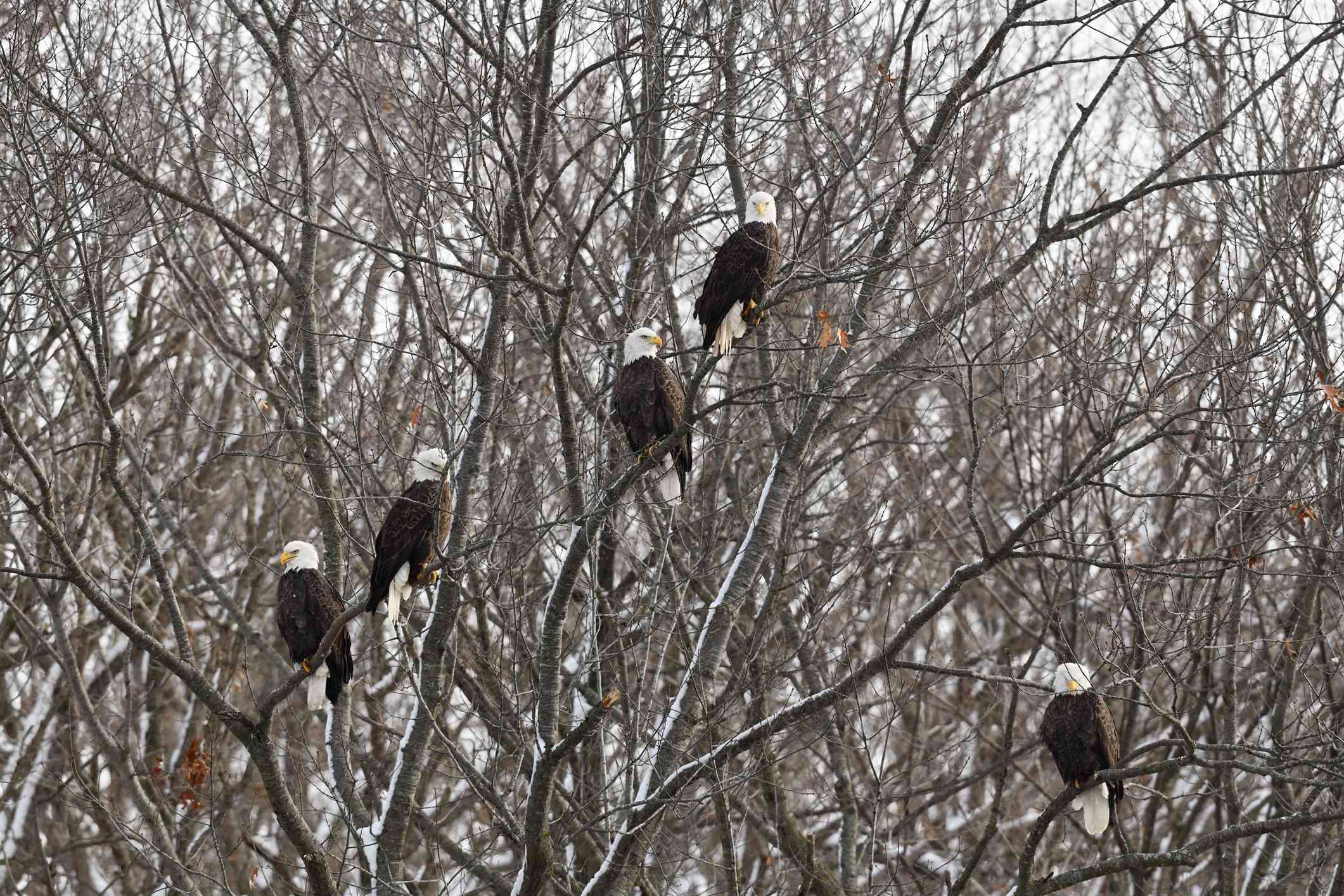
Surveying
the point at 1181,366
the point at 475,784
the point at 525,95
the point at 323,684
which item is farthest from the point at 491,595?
the point at 1181,366

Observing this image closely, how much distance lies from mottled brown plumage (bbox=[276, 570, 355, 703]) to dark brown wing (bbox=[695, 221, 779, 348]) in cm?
200

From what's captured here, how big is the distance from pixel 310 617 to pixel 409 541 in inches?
35.7

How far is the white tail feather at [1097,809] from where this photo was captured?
17.9ft

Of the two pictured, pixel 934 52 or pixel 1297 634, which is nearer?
pixel 934 52

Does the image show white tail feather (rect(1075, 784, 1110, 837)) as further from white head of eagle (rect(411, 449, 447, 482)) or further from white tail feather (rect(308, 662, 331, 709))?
white tail feather (rect(308, 662, 331, 709))

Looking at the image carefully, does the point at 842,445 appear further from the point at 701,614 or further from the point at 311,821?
the point at 311,821

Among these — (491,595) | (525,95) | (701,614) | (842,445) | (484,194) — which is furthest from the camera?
(842,445)

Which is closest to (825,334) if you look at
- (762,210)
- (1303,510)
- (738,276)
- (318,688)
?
(738,276)

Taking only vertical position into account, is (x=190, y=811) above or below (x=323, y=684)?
above

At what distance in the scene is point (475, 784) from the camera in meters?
5.20

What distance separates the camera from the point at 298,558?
5.82 metres

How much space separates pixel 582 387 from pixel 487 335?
162cm

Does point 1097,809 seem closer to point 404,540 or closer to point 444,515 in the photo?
point 444,515

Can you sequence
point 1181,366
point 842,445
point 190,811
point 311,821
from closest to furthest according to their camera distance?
1. point 1181,366
2. point 311,821
3. point 190,811
4. point 842,445
